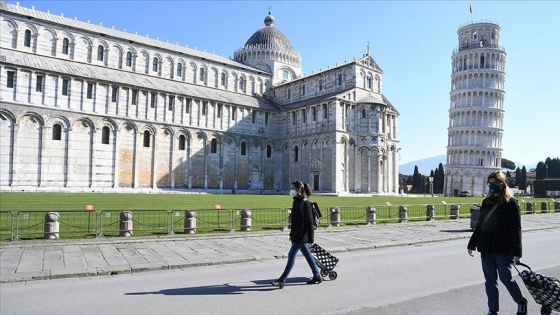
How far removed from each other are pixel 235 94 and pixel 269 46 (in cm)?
1271

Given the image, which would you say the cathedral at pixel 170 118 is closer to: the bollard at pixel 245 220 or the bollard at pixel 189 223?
the bollard at pixel 189 223

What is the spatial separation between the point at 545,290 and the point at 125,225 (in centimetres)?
1215

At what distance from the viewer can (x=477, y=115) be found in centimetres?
7912

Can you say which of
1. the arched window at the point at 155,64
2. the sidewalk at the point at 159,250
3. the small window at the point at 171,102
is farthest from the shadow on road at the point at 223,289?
the arched window at the point at 155,64

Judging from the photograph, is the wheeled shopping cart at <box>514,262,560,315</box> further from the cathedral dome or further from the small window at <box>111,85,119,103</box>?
the cathedral dome

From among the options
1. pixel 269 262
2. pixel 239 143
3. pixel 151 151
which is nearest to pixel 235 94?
pixel 239 143

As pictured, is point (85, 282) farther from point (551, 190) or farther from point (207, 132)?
point (551, 190)

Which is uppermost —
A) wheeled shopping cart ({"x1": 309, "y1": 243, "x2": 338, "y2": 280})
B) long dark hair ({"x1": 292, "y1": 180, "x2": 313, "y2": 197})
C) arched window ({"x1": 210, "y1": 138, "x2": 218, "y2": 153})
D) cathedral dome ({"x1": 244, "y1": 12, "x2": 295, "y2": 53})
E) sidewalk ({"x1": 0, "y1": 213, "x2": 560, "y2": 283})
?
cathedral dome ({"x1": 244, "y1": 12, "x2": 295, "y2": 53})

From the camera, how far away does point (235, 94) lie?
62375 mm

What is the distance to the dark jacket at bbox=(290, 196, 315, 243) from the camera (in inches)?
319

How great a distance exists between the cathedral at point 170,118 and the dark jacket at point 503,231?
43200 mm

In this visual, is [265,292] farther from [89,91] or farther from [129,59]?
[129,59]

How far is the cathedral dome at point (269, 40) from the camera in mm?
70188

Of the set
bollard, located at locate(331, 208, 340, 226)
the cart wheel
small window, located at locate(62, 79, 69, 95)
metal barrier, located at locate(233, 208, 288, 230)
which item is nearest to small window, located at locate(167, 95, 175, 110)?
small window, located at locate(62, 79, 69, 95)
